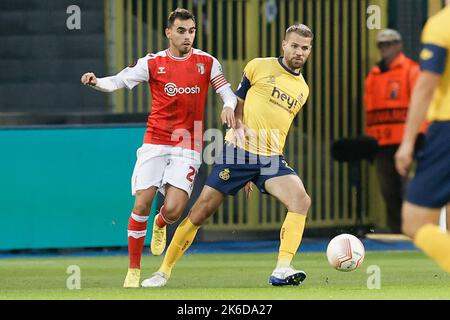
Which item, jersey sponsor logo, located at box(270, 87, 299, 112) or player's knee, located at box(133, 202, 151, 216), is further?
jersey sponsor logo, located at box(270, 87, 299, 112)

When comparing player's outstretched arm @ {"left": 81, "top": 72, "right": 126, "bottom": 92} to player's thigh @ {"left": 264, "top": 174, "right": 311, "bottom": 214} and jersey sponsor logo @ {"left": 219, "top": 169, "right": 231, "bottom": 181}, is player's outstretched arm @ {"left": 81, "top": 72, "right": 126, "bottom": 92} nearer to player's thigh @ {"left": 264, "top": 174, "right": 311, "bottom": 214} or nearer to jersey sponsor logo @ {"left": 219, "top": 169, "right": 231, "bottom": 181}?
jersey sponsor logo @ {"left": 219, "top": 169, "right": 231, "bottom": 181}

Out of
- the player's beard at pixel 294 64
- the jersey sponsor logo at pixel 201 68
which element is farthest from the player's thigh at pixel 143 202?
the player's beard at pixel 294 64

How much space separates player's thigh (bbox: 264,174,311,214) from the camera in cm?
1038

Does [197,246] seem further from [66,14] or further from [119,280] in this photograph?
[119,280]

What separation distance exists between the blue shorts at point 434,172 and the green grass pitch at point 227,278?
210 centimetres

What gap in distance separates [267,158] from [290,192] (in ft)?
1.20

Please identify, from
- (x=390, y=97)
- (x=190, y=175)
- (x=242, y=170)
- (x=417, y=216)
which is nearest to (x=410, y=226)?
(x=417, y=216)

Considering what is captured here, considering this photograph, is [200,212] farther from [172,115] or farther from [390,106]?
[390,106]

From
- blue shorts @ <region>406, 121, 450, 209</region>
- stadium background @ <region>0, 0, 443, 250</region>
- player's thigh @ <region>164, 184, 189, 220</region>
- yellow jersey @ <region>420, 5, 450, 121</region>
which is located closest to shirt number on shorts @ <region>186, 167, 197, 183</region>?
player's thigh @ <region>164, 184, 189, 220</region>

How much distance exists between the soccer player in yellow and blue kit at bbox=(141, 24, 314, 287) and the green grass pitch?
30 centimetres

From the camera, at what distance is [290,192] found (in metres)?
10.4

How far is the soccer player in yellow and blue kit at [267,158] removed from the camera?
10.4 meters
